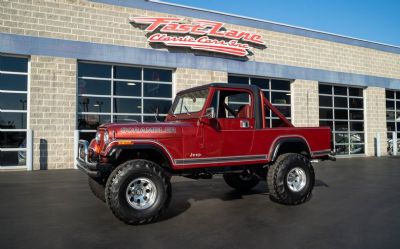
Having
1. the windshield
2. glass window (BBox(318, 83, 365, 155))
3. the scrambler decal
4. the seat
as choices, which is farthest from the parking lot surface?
glass window (BBox(318, 83, 365, 155))

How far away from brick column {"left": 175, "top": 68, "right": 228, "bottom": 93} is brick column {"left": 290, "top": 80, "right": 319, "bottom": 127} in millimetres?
4453

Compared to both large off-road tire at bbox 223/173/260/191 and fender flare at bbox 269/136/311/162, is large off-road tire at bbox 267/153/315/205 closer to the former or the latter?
fender flare at bbox 269/136/311/162

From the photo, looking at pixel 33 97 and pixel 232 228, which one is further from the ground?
pixel 33 97

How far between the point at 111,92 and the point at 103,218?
9498mm

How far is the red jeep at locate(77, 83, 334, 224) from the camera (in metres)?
5.46

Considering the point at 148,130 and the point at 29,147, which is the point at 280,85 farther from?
the point at 148,130

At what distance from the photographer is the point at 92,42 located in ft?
46.0

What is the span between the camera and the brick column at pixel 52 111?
12.9m

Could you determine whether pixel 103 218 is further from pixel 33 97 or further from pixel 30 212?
pixel 33 97

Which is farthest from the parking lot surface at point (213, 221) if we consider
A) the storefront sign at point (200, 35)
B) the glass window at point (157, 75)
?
the storefront sign at point (200, 35)

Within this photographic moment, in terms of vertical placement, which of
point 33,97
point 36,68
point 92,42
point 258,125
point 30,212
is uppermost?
point 92,42

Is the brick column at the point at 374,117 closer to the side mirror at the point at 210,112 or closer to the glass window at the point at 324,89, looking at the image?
the glass window at the point at 324,89

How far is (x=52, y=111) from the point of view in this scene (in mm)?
13172

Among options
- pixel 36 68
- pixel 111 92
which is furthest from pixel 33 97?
pixel 111 92
